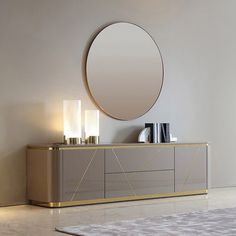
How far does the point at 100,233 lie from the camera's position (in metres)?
4.61

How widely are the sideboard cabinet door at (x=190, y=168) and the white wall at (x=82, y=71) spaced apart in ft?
1.77

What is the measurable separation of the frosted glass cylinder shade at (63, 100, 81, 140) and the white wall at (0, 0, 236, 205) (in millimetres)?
265

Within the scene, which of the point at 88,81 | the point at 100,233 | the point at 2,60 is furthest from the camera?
the point at 88,81

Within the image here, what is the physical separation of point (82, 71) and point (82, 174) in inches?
51.5

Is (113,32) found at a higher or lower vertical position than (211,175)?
higher

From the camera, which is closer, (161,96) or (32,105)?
(32,105)

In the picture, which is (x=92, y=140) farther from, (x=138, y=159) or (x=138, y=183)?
(x=138, y=183)

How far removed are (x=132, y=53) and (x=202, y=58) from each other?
121 cm

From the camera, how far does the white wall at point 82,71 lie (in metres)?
6.53

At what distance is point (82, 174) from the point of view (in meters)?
6.45

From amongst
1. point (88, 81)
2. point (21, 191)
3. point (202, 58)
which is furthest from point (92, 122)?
point (202, 58)

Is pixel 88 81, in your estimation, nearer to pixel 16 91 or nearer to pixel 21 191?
pixel 16 91

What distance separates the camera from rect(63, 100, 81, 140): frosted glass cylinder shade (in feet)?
21.7

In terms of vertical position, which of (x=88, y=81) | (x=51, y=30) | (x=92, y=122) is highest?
(x=51, y=30)
